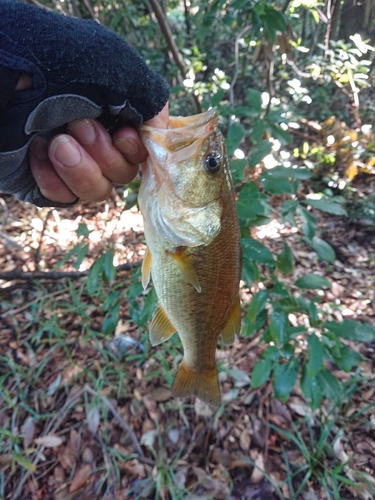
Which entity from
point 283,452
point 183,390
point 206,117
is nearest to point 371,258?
point 283,452

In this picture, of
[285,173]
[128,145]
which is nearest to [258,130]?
[285,173]

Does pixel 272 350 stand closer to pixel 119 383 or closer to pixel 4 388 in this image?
pixel 119 383

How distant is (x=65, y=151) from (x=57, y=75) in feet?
0.78

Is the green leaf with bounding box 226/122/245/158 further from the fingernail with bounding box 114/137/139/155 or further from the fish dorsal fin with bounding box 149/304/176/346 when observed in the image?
the fish dorsal fin with bounding box 149/304/176/346

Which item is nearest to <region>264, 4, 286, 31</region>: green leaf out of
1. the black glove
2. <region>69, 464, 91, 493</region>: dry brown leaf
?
the black glove

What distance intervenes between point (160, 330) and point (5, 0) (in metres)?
1.38

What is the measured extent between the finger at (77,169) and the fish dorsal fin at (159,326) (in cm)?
62

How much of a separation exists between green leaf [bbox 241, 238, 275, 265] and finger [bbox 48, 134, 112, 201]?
78 centimetres

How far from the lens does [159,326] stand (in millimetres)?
1626

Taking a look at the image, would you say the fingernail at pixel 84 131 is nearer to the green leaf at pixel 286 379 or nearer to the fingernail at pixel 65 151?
the fingernail at pixel 65 151

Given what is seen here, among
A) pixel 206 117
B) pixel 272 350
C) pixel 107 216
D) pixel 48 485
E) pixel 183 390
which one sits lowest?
pixel 48 485

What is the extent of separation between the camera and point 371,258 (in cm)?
371

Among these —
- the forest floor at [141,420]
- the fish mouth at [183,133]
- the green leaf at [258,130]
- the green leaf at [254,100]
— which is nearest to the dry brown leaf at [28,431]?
the forest floor at [141,420]

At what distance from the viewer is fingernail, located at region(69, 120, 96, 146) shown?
1158mm
